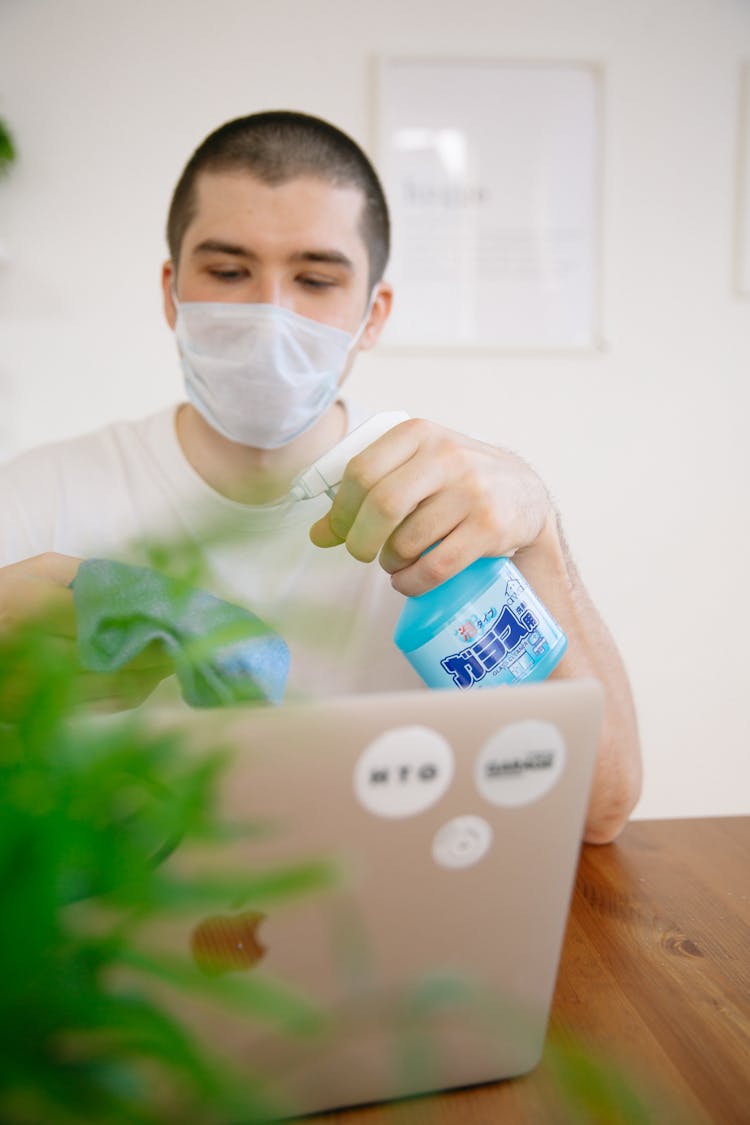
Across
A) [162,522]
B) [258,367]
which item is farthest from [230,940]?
[258,367]

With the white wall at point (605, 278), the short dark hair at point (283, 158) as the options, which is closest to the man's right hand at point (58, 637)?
the short dark hair at point (283, 158)

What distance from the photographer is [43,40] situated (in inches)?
68.5

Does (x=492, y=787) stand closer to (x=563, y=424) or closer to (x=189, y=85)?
(x=563, y=424)

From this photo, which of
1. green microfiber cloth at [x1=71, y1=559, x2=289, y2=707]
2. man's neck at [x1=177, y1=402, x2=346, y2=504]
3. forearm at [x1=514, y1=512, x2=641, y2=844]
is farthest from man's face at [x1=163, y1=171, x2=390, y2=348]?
green microfiber cloth at [x1=71, y1=559, x2=289, y2=707]

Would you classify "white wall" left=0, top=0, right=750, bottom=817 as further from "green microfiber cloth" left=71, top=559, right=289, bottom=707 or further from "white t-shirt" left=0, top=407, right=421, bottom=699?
"green microfiber cloth" left=71, top=559, right=289, bottom=707

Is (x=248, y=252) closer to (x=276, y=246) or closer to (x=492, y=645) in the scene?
(x=276, y=246)

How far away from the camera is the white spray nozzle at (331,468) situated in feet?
2.04

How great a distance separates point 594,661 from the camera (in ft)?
2.93

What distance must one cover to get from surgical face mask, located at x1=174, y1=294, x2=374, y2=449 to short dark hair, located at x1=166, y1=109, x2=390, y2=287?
0.15 meters

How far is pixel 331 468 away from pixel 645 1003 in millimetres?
402

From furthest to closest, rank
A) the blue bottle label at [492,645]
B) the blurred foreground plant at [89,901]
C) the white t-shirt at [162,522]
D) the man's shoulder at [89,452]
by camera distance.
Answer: the man's shoulder at [89,452] < the white t-shirt at [162,522] < the blue bottle label at [492,645] < the blurred foreground plant at [89,901]

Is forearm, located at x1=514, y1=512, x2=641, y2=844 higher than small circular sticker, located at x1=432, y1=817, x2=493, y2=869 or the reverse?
the reverse

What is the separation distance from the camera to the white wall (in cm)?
177

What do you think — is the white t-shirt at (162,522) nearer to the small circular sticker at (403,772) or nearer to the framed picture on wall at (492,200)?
the small circular sticker at (403,772)
